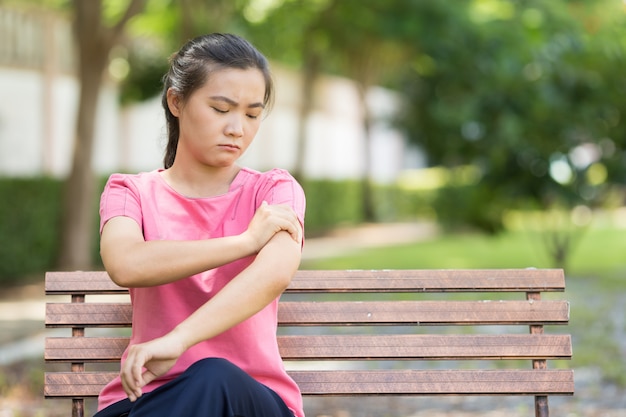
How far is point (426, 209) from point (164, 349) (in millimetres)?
26065

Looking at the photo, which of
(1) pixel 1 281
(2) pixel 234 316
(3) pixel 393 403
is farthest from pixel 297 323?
(1) pixel 1 281

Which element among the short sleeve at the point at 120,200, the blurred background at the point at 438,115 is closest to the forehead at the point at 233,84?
the short sleeve at the point at 120,200

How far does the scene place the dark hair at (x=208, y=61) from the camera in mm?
2691

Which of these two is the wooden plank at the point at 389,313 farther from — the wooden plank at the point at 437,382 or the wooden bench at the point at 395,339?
the wooden plank at the point at 437,382

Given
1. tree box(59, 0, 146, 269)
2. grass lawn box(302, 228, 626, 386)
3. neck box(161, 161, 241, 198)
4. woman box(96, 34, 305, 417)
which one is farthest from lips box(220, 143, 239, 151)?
tree box(59, 0, 146, 269)

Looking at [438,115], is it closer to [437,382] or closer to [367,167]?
[367,167]

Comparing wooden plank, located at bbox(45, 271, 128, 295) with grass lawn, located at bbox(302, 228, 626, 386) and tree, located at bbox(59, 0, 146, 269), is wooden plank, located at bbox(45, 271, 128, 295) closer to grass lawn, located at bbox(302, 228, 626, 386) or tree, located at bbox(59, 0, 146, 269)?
grass lawn, located at bbox(302, 228, 626, 386)

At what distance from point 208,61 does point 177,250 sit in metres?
0.51

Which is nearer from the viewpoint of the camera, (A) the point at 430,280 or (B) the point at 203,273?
(B) the point at 203,273

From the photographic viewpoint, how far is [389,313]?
124 inches

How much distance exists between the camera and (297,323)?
3.12 metres

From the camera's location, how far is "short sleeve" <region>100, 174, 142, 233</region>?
2705mm

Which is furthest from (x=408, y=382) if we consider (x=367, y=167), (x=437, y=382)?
(x=367, y=167)

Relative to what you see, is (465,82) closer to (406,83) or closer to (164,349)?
(406,83)
